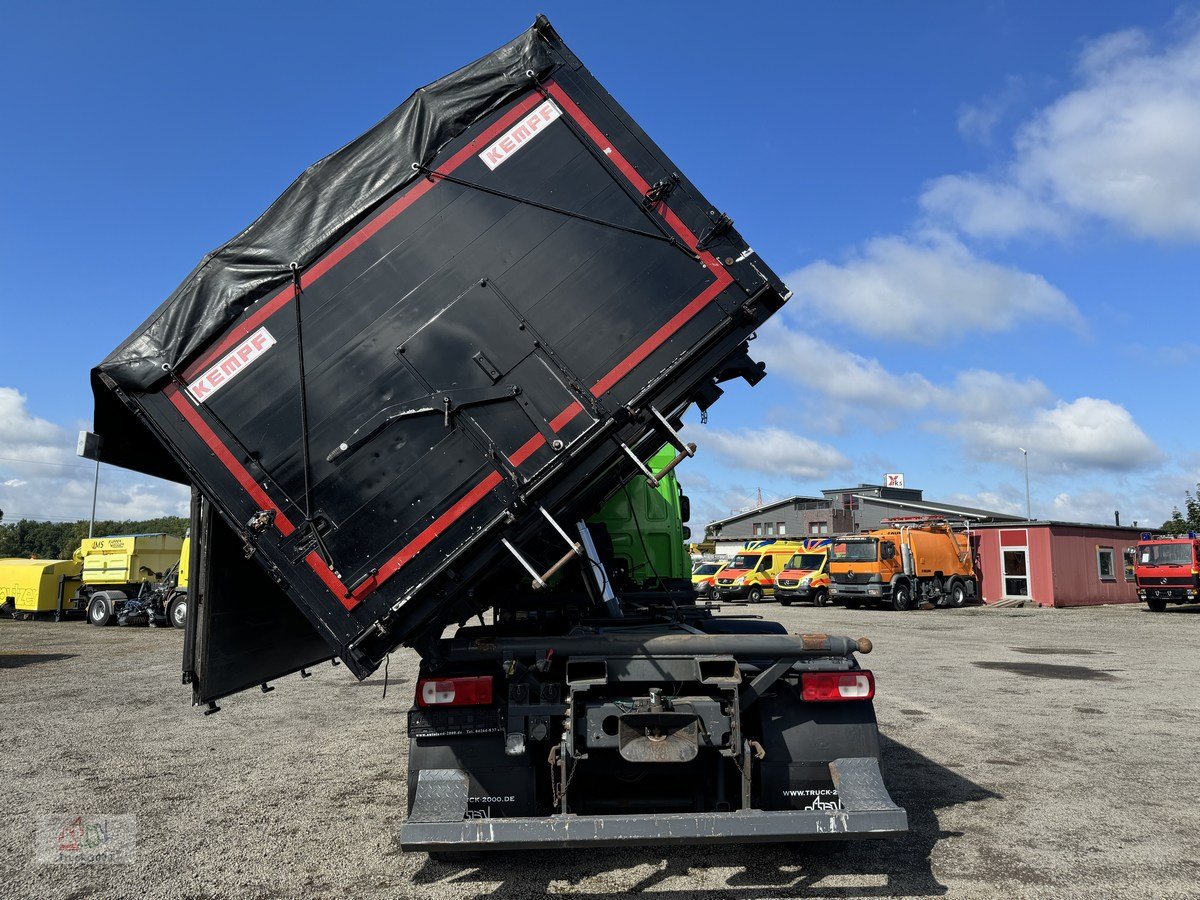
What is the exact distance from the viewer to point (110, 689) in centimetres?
1163

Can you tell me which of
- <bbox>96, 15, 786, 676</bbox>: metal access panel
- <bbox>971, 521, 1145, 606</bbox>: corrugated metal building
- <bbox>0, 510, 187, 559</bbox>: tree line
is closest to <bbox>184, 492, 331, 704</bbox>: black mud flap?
<bbox>96, 15, 786, 676</bbox>: metal access panel

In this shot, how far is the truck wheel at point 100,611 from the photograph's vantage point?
2498 centimetres

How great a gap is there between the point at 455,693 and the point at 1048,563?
32.2m

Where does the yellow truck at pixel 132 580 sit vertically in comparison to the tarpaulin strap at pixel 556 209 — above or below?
below

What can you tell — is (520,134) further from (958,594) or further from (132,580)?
(958,594)

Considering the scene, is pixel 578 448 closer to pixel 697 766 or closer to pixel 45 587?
pixel 697 766

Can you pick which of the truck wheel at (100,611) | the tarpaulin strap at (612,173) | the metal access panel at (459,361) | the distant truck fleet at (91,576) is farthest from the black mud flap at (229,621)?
the truck wheel at (100,611)

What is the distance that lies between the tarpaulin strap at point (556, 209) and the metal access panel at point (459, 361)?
0.04ft

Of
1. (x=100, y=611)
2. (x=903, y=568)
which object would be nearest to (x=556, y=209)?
(x=100, y=611)

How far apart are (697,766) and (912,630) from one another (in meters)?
17.7

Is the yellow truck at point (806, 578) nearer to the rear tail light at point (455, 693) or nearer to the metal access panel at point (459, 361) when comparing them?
the metal access panel at point (459, 361)

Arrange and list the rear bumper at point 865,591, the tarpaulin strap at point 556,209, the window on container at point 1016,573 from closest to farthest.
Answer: the tarpaulin strap at point 556,209 < the rear bumper at point 865,591 < the window on container at point 1016,573

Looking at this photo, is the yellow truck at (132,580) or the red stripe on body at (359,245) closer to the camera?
the red stripe on body at (359,245)

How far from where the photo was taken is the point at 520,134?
4559 millimetres
